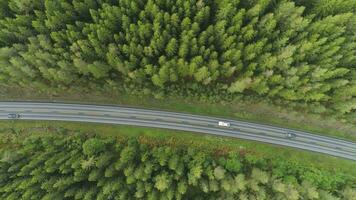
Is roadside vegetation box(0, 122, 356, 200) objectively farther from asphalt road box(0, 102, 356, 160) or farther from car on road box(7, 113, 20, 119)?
asphalt road box(0, 102, 356, 160)

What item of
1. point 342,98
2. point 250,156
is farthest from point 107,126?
point 342,98

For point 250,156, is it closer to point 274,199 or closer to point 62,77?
point 274,199

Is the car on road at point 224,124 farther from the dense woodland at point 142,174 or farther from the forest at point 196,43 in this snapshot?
the forest at point 196,43

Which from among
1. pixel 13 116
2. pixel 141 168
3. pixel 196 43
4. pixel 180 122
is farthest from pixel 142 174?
pixel 13 116


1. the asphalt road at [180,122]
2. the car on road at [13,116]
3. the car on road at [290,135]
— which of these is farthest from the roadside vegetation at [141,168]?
the car on road at [290,135]

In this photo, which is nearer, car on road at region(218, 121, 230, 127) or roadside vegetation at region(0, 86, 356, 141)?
roadside vegetation at region(0, 86, 356, 141)

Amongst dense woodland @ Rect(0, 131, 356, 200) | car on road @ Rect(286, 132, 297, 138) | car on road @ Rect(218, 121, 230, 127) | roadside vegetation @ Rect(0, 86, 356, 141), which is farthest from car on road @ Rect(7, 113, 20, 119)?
car on road @ Rect(286, 132, 297, 138)
